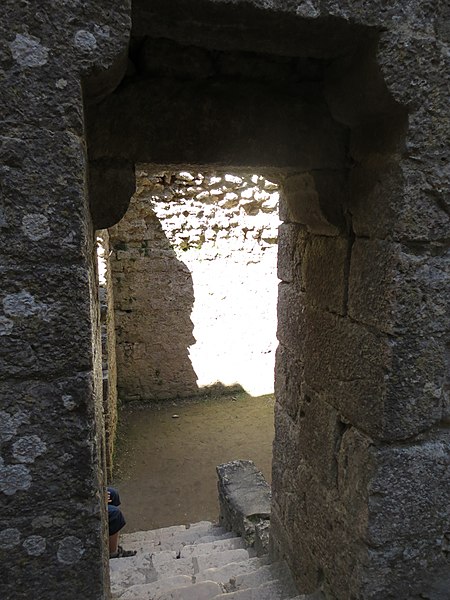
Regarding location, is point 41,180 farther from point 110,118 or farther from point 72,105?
point 110,118

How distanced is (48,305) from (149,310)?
229 inches

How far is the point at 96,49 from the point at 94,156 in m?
0.58

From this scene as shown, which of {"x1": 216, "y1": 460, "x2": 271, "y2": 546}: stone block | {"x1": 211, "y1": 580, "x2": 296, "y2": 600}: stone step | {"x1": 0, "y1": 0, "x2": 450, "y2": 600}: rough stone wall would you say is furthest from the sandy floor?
{"x1": 0, "y1": 0, "x2": 450, "y2": 600}: rough stone wall

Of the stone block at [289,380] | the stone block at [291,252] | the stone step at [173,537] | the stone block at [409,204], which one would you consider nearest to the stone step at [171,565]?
the stone step at [173,537]

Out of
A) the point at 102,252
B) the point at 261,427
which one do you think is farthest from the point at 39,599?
the point at 261,427

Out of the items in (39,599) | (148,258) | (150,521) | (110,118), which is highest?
(110,118)

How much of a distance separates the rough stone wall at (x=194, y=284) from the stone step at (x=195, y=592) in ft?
15.7

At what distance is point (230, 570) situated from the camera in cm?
294

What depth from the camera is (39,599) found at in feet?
4.65

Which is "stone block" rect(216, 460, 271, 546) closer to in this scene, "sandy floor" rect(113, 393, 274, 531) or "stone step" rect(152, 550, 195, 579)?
"stone step" rect(152, 550, 195, 579)

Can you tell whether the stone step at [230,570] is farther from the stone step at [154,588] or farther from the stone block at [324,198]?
the stone block at [324,198]

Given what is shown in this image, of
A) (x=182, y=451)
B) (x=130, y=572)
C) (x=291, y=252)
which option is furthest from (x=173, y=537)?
(x=291, y=252)

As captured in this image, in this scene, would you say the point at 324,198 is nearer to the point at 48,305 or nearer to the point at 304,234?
the point at 304,234

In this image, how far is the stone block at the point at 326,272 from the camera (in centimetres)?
198
